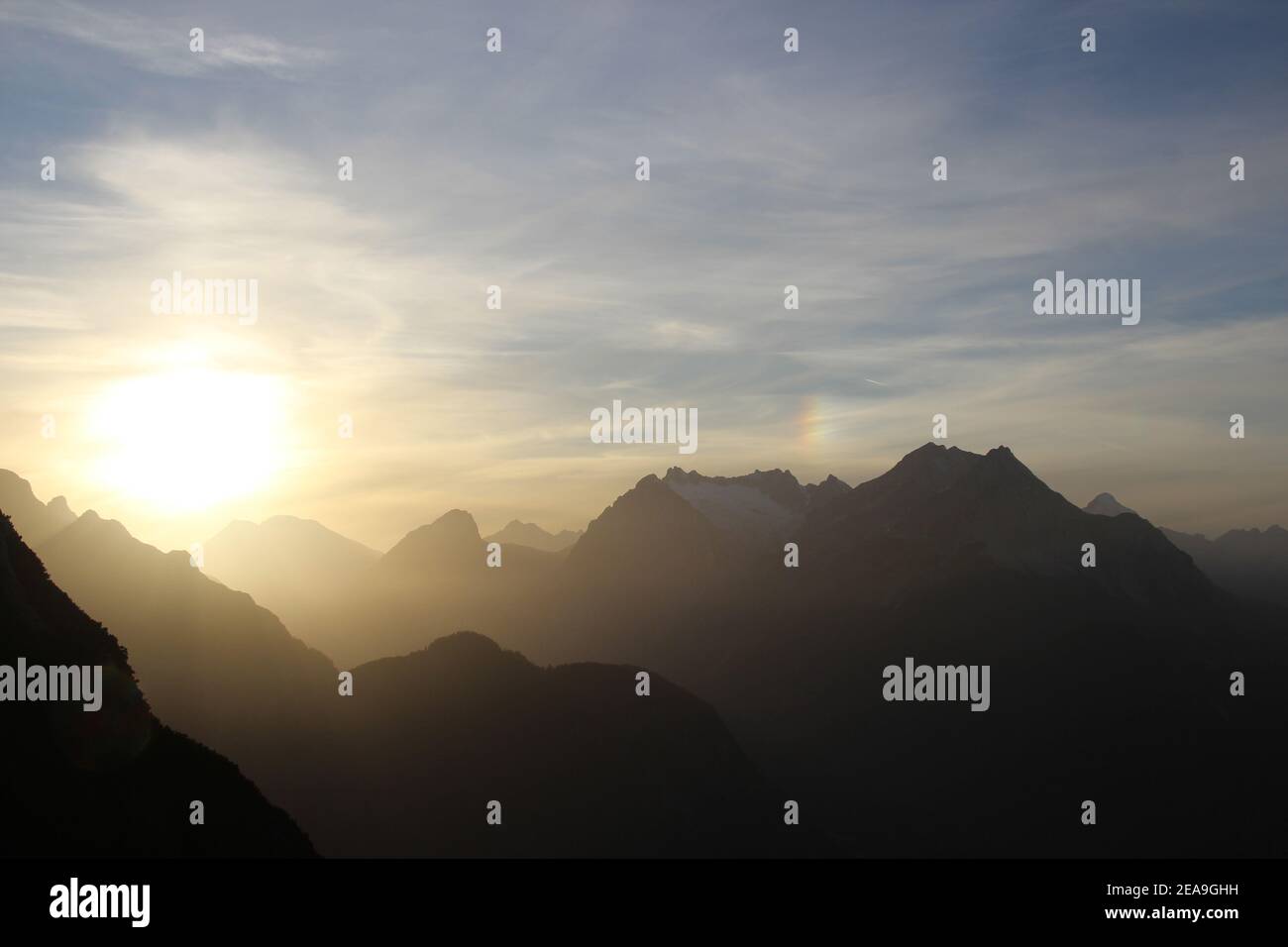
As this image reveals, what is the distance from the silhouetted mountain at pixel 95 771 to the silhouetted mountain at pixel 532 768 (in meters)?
72.2

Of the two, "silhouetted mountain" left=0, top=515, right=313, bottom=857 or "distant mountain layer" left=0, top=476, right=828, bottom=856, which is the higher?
"silhouetted mountain" left=0, top=515, right=313, bottom=857

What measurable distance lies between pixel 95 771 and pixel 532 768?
4256 inches

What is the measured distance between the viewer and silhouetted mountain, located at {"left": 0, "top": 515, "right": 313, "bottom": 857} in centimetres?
4475

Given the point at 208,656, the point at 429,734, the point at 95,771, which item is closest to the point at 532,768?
the point at 429,734

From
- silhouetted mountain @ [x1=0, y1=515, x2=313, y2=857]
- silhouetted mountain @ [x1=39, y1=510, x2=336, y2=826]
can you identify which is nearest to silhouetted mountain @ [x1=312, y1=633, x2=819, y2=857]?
silhouetted mountain @ [x1=39, y1=510, x2=336, y2=826]

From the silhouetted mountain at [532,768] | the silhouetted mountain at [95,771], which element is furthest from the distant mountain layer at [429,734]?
the silhouetted mountain at [95,771]

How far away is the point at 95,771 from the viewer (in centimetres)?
4831

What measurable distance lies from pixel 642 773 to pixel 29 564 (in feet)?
409

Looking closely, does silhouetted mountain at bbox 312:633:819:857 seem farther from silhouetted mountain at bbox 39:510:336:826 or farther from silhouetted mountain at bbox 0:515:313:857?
silhouetted mountain at bbox 0:515:313:857

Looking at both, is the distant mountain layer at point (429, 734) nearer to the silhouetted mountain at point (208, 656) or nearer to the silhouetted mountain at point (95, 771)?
the silhouetted mountain at point (208, 656)

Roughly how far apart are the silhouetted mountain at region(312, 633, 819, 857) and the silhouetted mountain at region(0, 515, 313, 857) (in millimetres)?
72197

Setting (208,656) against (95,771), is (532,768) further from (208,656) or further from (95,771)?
(95,771)
